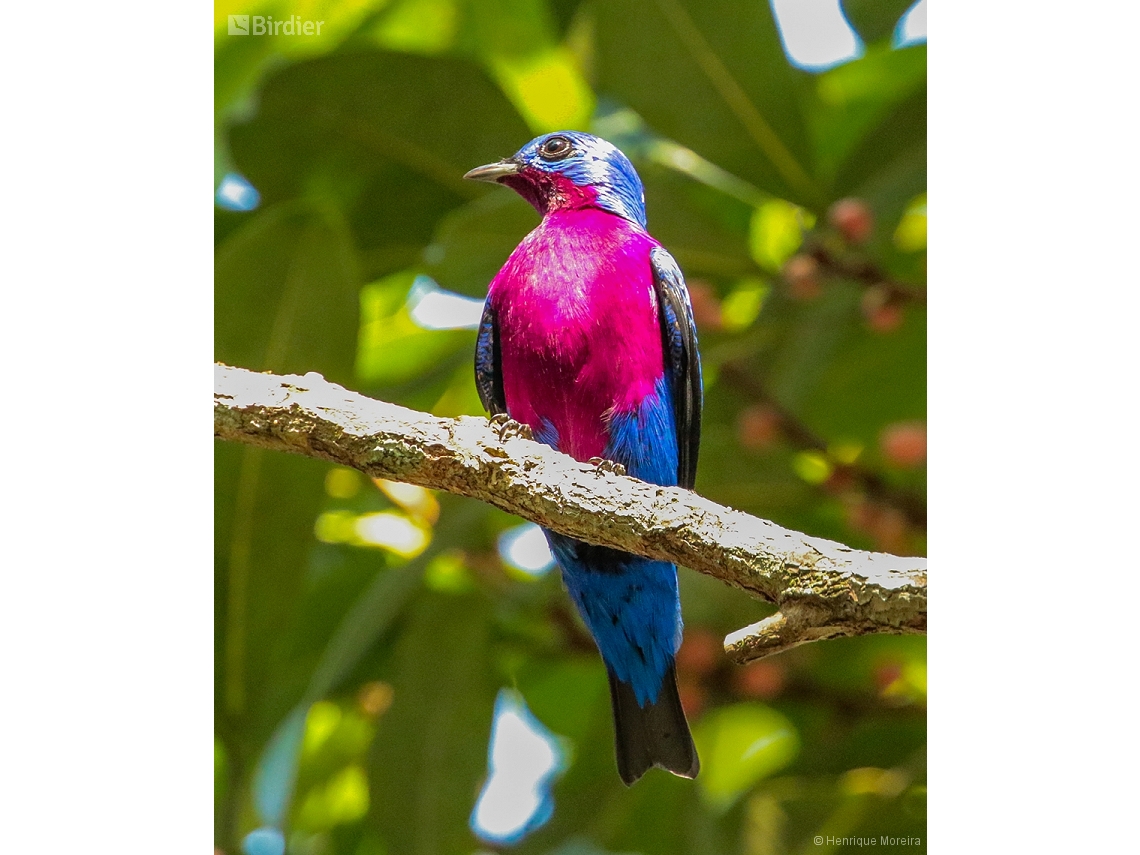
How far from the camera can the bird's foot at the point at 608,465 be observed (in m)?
2.15

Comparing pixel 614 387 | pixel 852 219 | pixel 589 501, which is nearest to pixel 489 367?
pixel 614 387

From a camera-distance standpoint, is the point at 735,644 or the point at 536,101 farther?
the point at 536,101

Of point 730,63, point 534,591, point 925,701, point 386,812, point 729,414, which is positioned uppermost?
point 730,63

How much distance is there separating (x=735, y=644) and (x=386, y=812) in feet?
3.50

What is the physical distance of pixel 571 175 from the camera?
2.41m

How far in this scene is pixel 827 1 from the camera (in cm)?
240

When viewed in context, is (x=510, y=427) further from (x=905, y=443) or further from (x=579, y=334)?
(x=905, y=443)

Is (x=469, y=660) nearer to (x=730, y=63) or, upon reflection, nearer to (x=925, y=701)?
(x=925, y=701)

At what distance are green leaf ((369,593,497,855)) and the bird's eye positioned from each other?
875 millimetres

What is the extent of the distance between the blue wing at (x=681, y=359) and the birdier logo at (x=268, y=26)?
0.86 meters

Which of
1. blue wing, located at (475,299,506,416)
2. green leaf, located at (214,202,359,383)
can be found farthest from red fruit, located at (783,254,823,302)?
green leaf, located at (214,202,359,383)

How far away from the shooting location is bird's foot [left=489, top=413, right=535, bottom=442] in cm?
218

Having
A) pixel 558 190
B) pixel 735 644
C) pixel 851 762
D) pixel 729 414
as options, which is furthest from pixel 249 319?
Result: pixel 851 762

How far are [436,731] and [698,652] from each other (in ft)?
1.86
